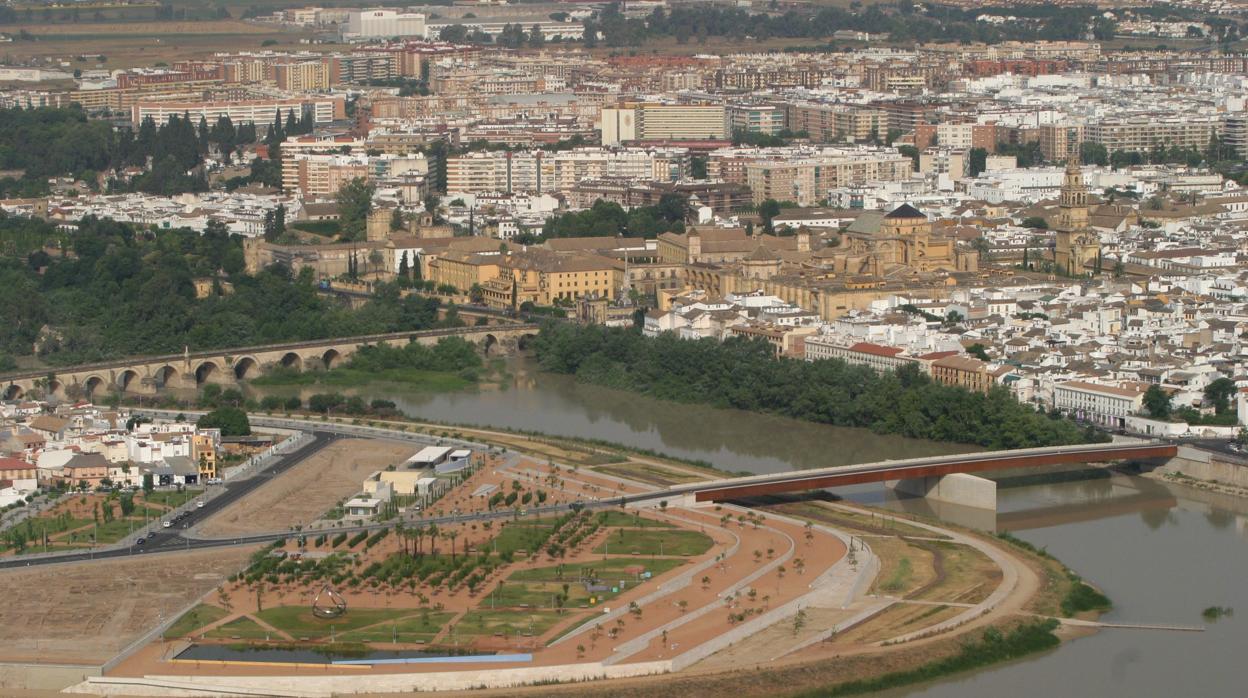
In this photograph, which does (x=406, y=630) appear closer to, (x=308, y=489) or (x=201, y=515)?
(x=201, y=515)

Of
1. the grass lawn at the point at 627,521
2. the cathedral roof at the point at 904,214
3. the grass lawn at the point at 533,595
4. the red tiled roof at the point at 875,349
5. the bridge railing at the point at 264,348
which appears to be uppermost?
the cathedral roof at the point at 904,214

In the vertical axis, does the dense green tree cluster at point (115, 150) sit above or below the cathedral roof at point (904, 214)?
below

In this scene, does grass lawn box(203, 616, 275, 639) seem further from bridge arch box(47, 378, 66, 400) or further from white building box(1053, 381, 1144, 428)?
bridge arch box(47, 378, 66, 400)

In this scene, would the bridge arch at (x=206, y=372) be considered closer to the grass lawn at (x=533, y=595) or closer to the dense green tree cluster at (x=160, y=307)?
the dense green tree cluster at (x=160, y=307)

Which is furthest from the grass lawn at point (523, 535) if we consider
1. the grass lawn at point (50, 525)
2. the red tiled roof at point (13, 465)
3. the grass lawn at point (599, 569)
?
the red tiled roof at point (13, 465)

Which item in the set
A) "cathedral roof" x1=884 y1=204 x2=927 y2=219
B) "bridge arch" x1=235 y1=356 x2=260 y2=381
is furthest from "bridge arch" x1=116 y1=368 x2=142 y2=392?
"cathedral roof" x1=884 y1=204 x2=927 y2=219

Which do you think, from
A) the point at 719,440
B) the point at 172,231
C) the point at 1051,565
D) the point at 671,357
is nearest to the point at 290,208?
the point at 172,231

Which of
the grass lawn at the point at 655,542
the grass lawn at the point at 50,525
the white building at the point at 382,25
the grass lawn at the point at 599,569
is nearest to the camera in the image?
the grass lawn at the point at 599,569
